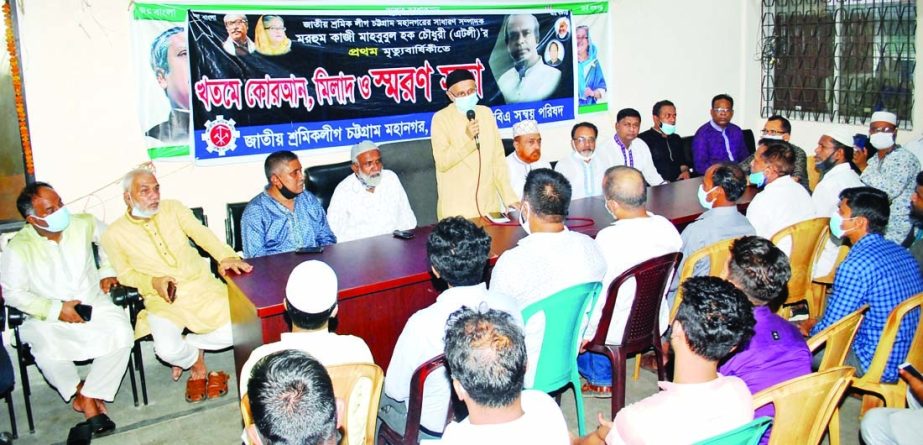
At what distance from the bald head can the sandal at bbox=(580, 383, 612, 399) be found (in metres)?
1.01

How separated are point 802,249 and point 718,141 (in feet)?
9.89

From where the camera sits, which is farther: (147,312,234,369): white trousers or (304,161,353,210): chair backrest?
(304,161,353,210): chair backrest

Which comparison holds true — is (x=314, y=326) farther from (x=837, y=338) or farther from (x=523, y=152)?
(x=523, y=152)

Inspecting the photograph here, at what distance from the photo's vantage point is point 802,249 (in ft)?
12.8

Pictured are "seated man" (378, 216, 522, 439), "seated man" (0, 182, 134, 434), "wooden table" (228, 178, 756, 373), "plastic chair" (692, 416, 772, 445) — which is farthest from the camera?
"seated man" (0, 182, 134, 434)

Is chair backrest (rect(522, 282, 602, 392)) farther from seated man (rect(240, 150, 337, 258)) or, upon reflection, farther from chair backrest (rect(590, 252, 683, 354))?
seated man (rect(240, 150, 337, 258))

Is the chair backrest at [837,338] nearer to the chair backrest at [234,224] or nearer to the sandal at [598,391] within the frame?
the sandal at [598,391]

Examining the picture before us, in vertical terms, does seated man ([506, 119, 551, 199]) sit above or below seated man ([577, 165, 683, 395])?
above

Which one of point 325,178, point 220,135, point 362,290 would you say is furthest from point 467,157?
point 362,290

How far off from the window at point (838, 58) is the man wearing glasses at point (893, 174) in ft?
5.35

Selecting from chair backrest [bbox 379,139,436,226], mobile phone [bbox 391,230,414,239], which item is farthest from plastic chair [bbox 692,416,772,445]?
chair backrest [bbox 379,139,436,226]

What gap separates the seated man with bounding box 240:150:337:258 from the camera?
4164 mm

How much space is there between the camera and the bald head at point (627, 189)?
3490mm

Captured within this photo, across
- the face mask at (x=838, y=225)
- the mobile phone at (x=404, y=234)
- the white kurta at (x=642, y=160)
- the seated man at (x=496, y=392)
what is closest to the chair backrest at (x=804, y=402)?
the seated man at (x=496, y=392)
